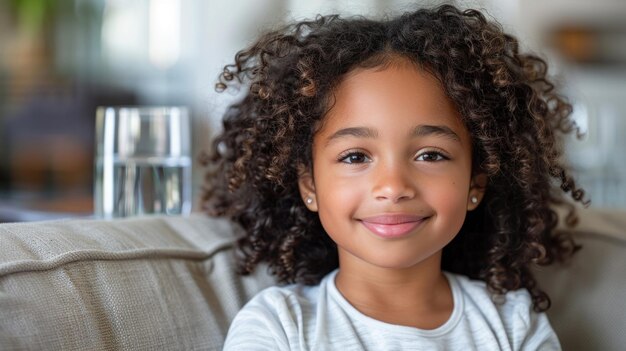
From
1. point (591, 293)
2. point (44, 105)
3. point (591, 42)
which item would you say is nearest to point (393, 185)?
point (591, 293)

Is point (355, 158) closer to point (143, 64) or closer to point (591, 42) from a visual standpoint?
point (143, 64)

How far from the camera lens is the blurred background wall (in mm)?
4422

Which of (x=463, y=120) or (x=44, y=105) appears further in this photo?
(x=44, y=105)

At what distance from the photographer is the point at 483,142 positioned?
1.17 m

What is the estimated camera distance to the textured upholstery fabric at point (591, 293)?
1.29 meters

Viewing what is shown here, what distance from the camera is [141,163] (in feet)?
5.04

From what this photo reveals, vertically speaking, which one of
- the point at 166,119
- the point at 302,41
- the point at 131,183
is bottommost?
the point at 131,183

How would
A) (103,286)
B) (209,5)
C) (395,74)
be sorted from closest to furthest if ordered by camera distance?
(103,286) → (395,74) → (209,5)

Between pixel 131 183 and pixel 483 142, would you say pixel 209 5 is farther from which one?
pixel 483 142

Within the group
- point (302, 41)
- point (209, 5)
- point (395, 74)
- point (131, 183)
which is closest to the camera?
point (395, 74)

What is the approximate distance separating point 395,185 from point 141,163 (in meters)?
0.60

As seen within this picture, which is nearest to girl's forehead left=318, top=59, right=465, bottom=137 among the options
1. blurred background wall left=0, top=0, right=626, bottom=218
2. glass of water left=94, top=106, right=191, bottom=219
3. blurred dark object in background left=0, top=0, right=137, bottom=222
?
glass of water left=94, top=106, right=191, bottom=219

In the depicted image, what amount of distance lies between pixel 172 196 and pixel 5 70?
136 inches

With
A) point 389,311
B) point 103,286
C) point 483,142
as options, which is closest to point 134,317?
point 103,286
